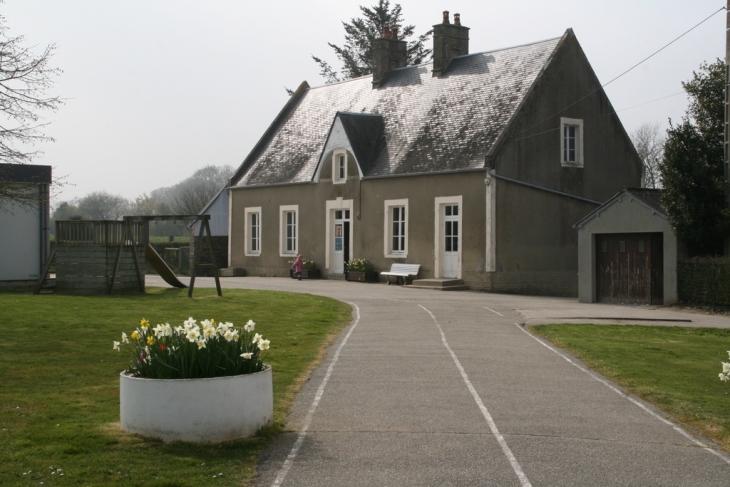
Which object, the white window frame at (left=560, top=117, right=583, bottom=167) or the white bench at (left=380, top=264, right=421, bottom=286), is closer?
the white bench at (left=380, top=264, right=421, bottom=286)

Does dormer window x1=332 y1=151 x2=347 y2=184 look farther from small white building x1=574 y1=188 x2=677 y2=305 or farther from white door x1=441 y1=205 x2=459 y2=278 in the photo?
small white building x1=574 y1=188 x2=677 y2=305

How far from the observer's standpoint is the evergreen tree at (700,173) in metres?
23.1

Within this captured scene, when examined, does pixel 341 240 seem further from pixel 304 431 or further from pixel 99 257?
pixel 304 431

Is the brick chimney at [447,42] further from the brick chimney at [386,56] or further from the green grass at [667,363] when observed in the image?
the green grass at [667,363]

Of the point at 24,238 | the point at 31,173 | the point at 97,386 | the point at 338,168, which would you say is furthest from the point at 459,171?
the point at 97,386

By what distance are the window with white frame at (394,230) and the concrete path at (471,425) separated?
17.3m

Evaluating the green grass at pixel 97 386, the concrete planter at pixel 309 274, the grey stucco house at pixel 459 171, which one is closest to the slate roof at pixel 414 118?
the grey stucco house at pixel 459 171

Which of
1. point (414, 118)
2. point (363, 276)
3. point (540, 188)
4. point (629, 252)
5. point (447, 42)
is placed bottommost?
point (363, 276)

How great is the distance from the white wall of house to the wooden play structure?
149 cm

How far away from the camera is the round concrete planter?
8.22 metres

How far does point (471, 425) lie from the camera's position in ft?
30.0

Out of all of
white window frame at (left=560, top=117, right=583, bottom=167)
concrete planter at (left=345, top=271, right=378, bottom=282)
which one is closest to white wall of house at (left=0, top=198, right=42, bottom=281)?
concrete planter at (left=345, top=271, right=378, bottom=282)

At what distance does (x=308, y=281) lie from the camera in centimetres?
3491

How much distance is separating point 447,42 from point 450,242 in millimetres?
9710
